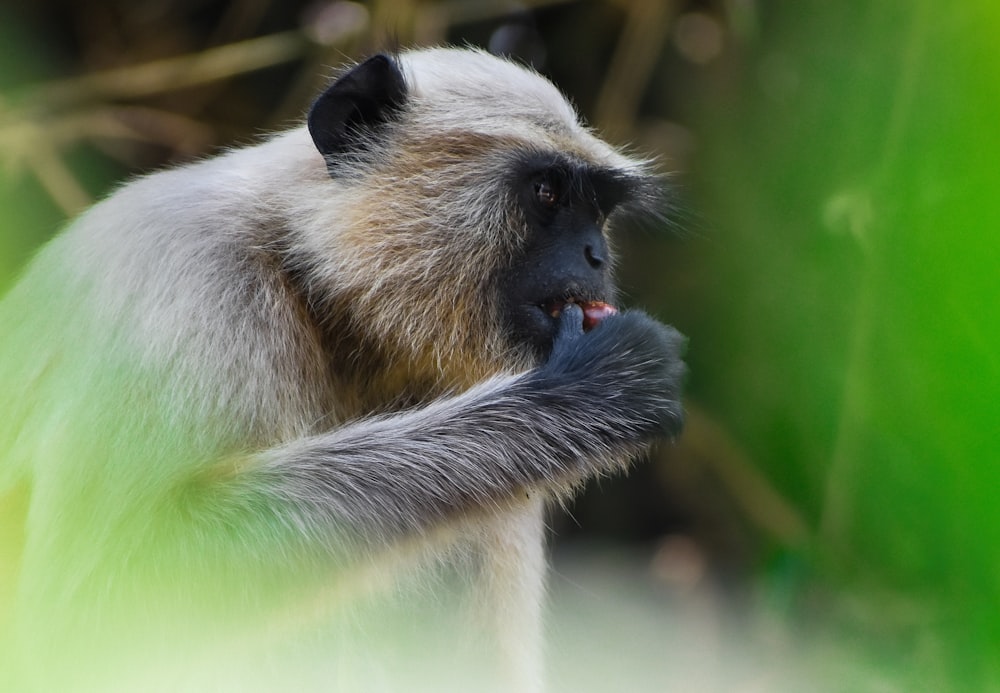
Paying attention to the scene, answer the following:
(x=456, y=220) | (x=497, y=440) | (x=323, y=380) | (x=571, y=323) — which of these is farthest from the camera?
(x=456, y=220)

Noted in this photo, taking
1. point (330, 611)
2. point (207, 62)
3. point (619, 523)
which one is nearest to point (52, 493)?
point (330, 611)

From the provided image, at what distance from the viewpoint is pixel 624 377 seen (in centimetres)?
293

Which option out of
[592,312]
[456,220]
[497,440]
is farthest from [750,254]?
[497,440]

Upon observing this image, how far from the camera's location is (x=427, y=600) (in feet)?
12.0

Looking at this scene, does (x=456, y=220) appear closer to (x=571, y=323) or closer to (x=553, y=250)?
(x=553, y=250)

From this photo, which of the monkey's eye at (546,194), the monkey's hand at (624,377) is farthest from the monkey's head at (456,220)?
the monkey's hand at (624,377)

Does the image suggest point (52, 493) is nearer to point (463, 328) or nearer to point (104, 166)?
point (463, 328)

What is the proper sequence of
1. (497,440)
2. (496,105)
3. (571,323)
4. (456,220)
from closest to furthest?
→ (497,440) → (571,323) → (456,220) → (496,105)

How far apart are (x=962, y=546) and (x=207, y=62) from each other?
641 centimetres

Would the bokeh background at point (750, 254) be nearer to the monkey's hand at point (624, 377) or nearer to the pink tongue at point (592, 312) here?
the monkey's hand at point (624, 377)

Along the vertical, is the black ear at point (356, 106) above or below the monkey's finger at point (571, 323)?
above

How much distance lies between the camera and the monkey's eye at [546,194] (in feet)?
11.0

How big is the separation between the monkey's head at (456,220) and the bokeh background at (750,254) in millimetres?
478

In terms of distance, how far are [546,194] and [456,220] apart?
281mm
